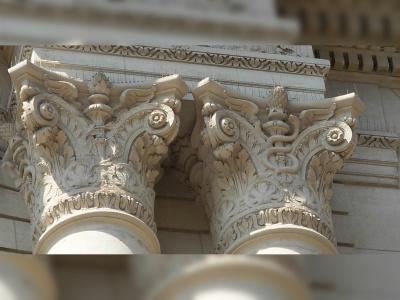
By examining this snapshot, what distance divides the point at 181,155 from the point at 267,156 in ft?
3.84

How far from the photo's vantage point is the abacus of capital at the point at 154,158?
7.39m

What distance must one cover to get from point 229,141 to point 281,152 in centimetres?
54

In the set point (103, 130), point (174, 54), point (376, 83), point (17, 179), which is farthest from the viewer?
point (376, 83)

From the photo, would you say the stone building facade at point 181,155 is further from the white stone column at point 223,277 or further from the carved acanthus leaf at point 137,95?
the white stone column at point 223,277

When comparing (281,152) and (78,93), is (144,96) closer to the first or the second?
(78,93)

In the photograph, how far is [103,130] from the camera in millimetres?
7809

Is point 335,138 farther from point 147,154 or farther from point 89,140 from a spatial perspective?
point 89,140

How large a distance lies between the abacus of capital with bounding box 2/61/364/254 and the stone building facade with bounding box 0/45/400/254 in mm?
13

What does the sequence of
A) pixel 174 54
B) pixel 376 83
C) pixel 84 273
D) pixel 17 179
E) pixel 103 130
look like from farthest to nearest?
A: pixel 376 83, pixel 174 54, pixel 17 179, pixel 103 130, pixel 84 273

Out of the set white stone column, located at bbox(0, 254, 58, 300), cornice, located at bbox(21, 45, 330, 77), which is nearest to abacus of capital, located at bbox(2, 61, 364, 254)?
cornice, located at bbox(21, 45, 330, 77)

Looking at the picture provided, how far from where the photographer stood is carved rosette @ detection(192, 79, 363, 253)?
25.9 feet

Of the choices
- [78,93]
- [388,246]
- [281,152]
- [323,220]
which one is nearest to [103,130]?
[78,93]

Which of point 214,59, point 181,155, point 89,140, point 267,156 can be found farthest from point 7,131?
point 267,156

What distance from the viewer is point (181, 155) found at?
353 inches
